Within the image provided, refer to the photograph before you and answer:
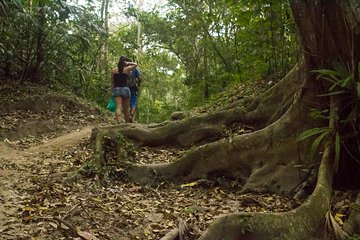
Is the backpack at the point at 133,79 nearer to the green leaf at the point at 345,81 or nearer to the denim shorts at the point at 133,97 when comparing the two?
the denim shorts at the point at 133,97

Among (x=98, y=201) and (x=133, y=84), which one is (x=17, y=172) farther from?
(x=133, y=84)

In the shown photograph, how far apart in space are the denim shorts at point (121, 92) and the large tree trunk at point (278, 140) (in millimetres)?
2089

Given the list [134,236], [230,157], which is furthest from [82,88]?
[134,236]

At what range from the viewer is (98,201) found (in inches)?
208

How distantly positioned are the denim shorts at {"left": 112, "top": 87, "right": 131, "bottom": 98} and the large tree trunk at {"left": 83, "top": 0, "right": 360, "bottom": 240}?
2.09 m

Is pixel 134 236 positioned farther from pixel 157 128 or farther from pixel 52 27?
pixel 52 27

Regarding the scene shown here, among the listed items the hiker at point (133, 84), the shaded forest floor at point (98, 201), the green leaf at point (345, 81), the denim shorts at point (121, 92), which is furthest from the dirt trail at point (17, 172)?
the green leaf at point (345, 81)

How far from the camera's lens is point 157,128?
782 centimetres

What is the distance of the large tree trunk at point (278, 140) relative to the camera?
407 cm

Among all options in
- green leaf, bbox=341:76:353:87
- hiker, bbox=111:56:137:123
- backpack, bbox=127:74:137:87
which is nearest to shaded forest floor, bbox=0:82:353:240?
green leaf, bbox=341:76:353:87

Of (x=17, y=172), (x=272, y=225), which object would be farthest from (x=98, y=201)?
(x=272, y=225)

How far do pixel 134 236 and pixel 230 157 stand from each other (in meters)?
2.06

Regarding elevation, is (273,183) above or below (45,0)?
below

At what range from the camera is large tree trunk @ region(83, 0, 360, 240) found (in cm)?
407
